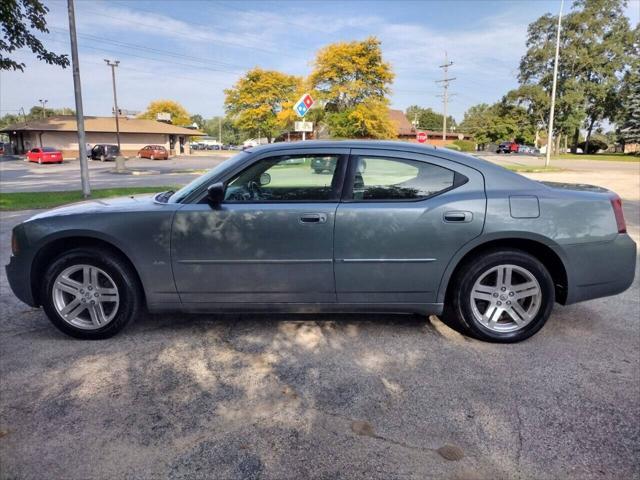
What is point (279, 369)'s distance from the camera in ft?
10.6

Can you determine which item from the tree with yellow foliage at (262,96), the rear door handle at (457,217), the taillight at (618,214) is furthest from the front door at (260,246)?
the tree with yellow foliage at (262,96)

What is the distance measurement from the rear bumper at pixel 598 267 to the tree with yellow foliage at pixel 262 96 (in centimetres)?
6436

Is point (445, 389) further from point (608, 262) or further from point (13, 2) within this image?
point (13, 2)

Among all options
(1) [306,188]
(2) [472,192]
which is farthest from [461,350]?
(1) [306,188]

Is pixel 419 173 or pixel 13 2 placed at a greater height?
pixel 13 2

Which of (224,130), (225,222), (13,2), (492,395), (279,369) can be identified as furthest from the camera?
(224,130)

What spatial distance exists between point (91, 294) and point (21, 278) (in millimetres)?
565

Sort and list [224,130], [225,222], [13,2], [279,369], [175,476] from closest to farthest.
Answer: [175,476], [279,369], [225,222], [13,2], [224,130]

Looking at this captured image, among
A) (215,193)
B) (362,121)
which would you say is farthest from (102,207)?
(362,121)

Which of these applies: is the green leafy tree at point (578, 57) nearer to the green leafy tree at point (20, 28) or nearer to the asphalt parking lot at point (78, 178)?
the asphalt parking lot at point (78, 178)

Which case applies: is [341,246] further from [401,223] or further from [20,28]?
[20,28]

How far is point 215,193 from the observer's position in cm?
352

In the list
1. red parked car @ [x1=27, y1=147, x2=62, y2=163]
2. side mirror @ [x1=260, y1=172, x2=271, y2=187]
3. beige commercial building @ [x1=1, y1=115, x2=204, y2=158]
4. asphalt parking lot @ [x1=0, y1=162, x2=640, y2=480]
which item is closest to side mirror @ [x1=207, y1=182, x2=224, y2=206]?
side mirror @ [x1=260, y1=172, x2=271, y2=187]

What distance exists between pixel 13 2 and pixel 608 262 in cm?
898
